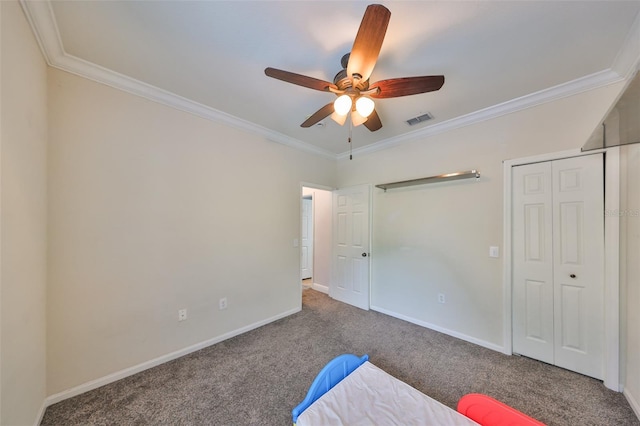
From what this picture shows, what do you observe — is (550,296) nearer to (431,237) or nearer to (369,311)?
(431,237)

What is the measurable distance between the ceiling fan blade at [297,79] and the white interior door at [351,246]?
226 cm

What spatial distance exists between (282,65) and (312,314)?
316 centimetres

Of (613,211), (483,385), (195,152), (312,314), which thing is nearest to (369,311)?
(312,314)

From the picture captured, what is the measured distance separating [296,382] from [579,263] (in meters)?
2.78

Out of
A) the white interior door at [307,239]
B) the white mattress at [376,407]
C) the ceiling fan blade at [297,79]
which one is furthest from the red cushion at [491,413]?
the white interior door at [307,239]

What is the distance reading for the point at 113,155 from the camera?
2031mm

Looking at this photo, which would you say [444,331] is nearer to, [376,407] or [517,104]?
[376,407]

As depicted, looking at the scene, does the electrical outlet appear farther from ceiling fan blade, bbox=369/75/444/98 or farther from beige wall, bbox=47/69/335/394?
ceiling fan blade, bbox=369/75/444/98

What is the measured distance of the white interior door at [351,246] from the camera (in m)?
3.70

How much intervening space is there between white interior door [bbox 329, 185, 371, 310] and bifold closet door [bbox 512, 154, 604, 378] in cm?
184

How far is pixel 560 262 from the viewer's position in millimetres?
→ 2193

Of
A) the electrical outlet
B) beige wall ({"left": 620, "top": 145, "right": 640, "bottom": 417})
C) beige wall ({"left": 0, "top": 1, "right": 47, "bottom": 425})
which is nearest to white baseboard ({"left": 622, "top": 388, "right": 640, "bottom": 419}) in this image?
beige wall ({"left": 620, "top": 145, "right": 640, "bottom": 417})

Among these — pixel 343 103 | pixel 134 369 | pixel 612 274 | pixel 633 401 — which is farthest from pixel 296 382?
pixel 612 274

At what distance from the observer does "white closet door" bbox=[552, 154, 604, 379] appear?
6.63 ft
